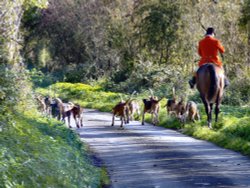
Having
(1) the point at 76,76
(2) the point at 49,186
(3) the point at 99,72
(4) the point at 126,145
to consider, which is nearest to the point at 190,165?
(4) the point at 126,145

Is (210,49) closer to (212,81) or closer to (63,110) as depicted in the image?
(212,81)

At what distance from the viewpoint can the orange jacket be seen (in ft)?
67.3

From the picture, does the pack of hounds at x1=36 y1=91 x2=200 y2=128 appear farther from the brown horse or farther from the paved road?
the brown horse

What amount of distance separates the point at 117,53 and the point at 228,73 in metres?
15.3

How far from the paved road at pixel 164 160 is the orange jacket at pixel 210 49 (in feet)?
8.46

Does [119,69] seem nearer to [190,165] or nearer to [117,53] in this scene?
[117,53]

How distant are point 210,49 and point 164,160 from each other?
21.7ft

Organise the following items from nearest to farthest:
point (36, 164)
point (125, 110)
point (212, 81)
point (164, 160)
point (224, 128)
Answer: point (36, 164) → point (164, 160) → point (212, 81) → point (224, 128) → point (125, 110)

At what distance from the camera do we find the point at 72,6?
197 ft

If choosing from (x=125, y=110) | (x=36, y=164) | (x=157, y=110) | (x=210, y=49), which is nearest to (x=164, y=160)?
(x=36, y=164)

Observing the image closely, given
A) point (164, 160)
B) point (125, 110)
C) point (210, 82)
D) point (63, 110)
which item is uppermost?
point (210, 82)

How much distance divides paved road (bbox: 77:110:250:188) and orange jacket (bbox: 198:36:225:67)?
8.46ft

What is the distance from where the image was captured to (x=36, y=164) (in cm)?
911

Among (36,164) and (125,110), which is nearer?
(36,164)
